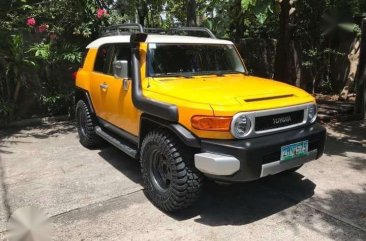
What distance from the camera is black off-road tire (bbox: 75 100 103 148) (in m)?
6.25

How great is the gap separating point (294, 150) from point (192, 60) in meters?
1.75

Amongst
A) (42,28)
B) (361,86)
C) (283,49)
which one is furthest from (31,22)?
(361,86)

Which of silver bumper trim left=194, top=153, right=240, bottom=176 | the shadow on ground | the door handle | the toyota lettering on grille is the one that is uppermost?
the door handle

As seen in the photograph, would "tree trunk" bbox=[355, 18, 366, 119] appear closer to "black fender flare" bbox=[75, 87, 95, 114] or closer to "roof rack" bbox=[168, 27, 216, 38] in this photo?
"roof rack" bbox=[168, 27, 216, 38]

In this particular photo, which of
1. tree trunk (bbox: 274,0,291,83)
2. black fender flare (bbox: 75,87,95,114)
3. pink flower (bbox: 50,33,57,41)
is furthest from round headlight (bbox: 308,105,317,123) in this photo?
pink flower (bbox: 50,33,57,41)

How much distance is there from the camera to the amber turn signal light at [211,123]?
11.8ft

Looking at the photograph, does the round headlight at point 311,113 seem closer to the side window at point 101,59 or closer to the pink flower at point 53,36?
the side window at point 101,59

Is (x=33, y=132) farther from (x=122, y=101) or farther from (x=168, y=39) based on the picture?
(x=168, y=39)

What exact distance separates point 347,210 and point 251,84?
1702 mm

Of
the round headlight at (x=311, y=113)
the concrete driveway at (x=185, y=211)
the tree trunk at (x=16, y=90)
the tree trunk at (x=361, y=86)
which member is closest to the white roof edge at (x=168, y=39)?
the round headlight at (x=311, y=113)

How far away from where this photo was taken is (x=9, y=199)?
4.53 m

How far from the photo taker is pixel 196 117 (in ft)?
12.1

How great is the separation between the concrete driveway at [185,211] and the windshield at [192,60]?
1.45 metres

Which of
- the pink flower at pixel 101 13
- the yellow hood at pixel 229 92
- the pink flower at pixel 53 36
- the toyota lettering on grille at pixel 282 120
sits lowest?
the toyota lettering on grille at pixel 282 120
